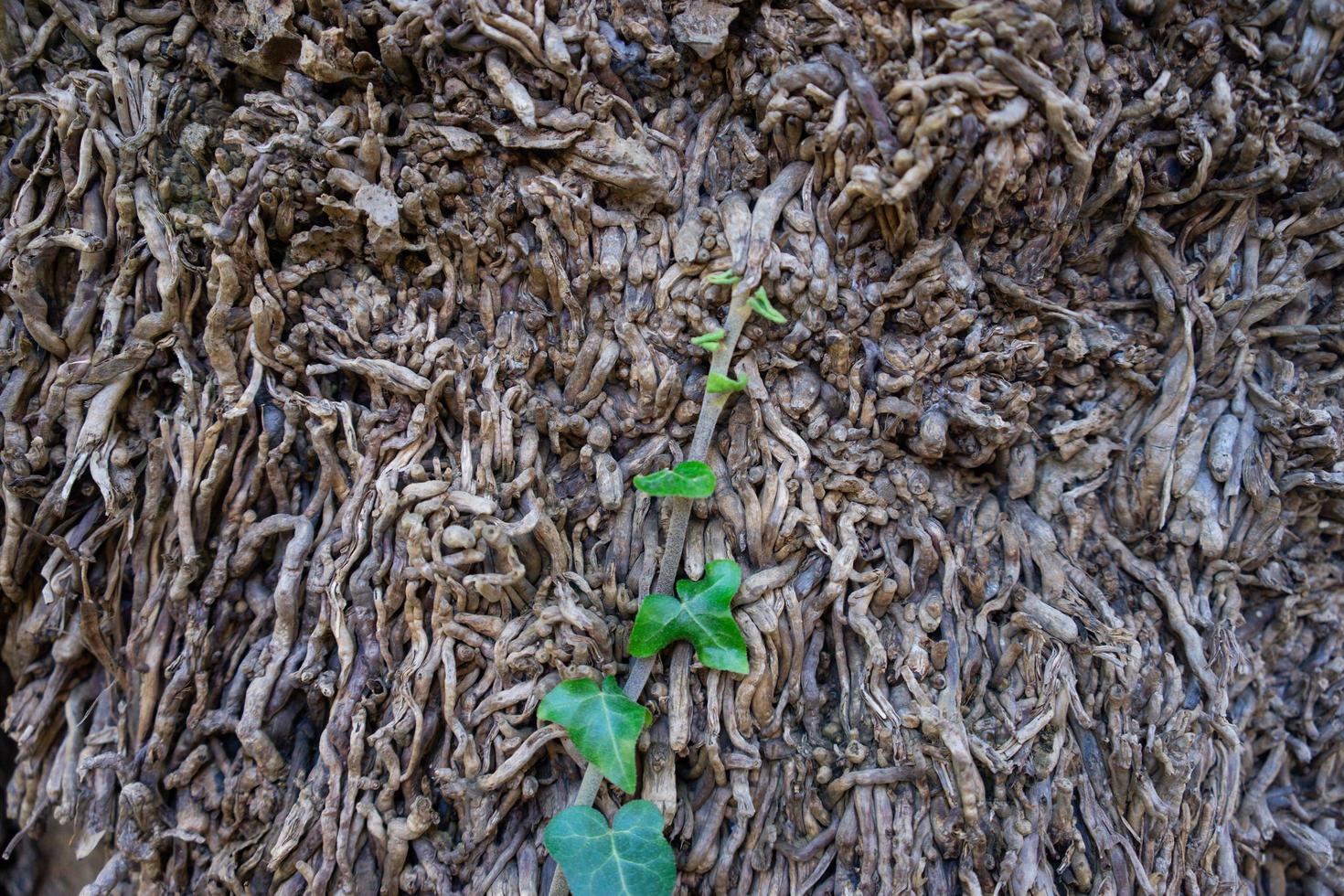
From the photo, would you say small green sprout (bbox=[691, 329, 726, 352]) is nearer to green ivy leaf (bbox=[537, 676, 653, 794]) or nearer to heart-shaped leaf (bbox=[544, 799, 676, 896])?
green ivy leaf (bbox=[537, 676, 653, 794])

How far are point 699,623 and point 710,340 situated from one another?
0.43 metres

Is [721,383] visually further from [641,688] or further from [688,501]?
[641,688]

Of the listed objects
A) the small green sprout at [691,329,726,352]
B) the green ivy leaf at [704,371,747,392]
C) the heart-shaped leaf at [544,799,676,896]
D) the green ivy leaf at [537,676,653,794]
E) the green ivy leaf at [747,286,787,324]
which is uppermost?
the green ivy leaf at [747,286,787,324]

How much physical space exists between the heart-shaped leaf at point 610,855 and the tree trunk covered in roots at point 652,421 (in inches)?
2.9

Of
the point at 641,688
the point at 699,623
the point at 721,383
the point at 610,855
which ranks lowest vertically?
the point at 610,855

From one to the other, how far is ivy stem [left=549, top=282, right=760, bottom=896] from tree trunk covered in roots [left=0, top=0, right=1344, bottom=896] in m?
0.03

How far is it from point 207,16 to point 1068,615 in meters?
1.77

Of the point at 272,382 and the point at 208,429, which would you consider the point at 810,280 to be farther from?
the point at 208,429

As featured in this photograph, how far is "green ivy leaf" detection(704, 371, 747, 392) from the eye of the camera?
1176 millimetres

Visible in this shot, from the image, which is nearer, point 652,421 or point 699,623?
point 699,623

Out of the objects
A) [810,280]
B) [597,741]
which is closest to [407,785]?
[597,741]

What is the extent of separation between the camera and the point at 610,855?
1109 mm

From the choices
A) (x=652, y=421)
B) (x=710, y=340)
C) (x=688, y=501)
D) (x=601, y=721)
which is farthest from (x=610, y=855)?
(x=710, y=340)

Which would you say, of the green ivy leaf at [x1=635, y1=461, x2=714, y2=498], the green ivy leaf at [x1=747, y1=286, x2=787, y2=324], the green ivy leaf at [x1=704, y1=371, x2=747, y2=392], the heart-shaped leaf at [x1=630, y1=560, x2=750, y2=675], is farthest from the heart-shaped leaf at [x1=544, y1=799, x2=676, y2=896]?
the green ivy leaf at [x1=747, y1=286, x2=787, y2=324]
